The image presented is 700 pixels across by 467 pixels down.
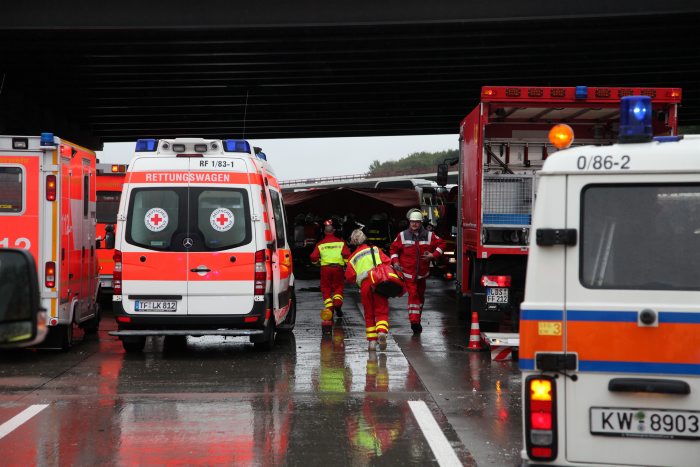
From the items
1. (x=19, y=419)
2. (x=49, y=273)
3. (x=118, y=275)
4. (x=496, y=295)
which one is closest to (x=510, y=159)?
(x=496, y=295)

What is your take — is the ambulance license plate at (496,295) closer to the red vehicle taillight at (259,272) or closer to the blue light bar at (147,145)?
the red vehicle taillight at (259,272)

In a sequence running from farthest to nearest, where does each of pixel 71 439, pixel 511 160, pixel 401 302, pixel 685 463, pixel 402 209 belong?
pixel 402 209 < pixel 401 302 < pixel 511 160 < pixel 71 439 < pixel 685 463

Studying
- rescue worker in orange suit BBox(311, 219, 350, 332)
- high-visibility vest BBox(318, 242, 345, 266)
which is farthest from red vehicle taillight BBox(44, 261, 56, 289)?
high-visibility vest BBox(318, 242, 345, 266)

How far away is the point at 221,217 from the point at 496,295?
148 inches

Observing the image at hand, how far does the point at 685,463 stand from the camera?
15.1 ft

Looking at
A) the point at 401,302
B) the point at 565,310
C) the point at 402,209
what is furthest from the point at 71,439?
the point at 402,209

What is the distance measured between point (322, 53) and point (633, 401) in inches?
720

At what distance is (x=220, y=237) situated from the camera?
476 inches

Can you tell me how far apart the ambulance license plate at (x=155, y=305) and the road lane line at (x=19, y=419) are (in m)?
2.87

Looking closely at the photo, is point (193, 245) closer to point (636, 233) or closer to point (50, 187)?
point (50, 187)

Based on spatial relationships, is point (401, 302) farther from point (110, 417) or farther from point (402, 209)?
point (110, 417)

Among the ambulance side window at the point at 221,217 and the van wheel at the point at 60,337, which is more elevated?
the ambulance side window at the point at 221,217

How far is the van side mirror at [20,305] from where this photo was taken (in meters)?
3.53

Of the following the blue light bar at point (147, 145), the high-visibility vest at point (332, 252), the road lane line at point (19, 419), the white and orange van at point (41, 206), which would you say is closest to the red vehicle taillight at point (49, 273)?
the white and orange van at point (41, 206)
